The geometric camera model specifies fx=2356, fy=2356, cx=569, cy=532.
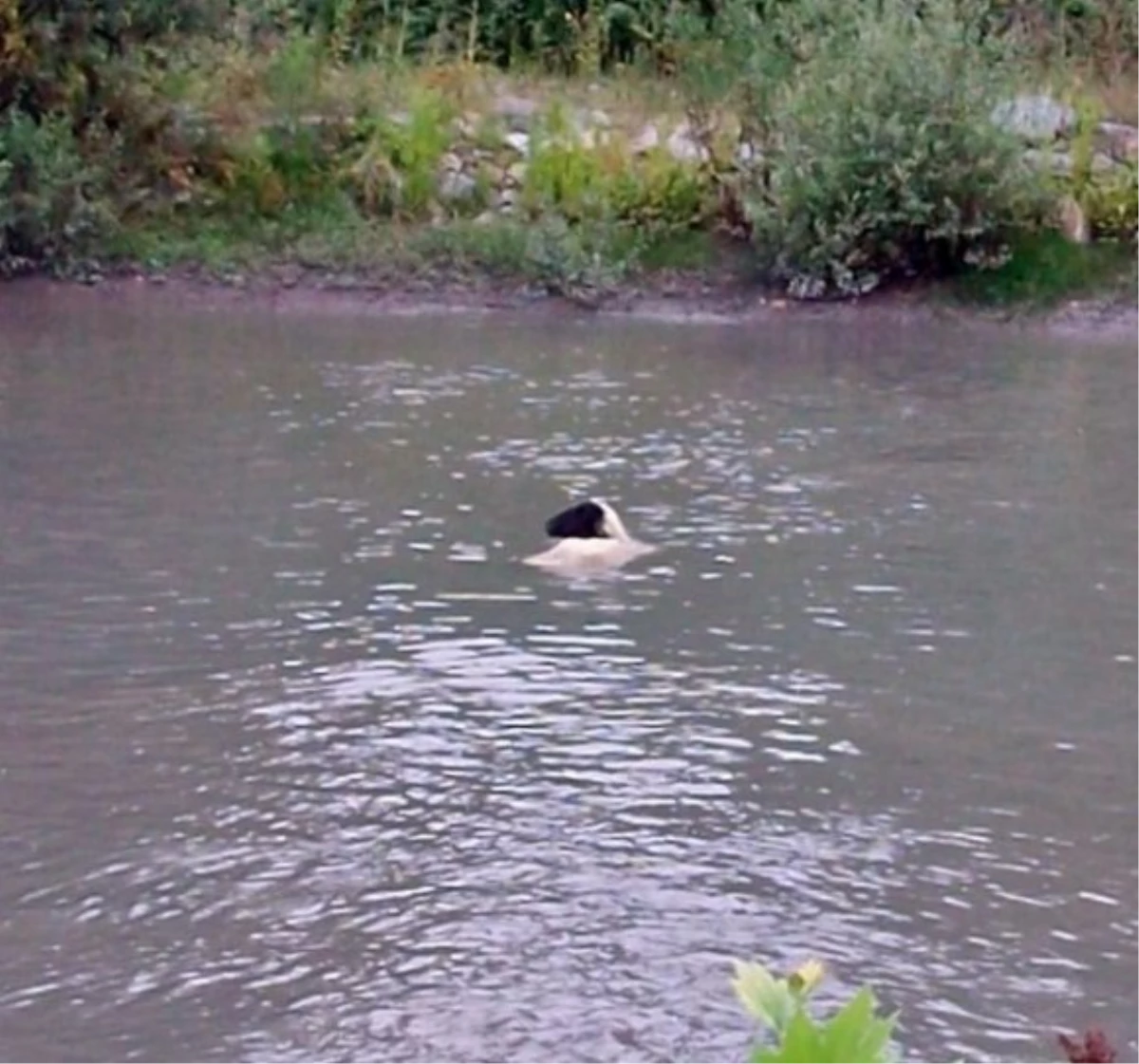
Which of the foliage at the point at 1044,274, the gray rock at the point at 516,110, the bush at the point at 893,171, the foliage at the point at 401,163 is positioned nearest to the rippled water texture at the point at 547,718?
the foliage at the point at 1044,274

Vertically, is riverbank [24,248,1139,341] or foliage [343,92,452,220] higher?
foliage [343,92,452,220]

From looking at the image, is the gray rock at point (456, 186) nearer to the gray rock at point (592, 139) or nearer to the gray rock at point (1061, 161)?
the gray rock at point (592, 139)

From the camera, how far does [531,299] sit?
17453 mm

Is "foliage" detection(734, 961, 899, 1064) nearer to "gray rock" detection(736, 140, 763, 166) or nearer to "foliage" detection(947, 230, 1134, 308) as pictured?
"foliage" detection(947, 230, 1134, 308)

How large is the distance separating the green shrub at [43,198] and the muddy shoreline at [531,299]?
27 centimetres

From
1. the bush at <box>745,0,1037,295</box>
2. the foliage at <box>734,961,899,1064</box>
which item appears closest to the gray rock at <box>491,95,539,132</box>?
the bush at <box>745,0,1037,295</box>

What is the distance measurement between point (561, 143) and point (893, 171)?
118 inches

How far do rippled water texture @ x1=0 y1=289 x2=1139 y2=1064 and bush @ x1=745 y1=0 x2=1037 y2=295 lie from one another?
3366 millimetres

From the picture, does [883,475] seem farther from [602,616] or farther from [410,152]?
[410,152]

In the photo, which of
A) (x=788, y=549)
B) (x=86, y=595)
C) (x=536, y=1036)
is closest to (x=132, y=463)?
(x=86, y=595)

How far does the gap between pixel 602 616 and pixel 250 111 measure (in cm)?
1120

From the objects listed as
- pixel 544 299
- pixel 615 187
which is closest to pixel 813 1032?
pixel 544 299

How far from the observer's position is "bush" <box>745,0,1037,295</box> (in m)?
17.3

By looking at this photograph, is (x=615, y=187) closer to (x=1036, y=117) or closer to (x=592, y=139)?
(x=592, y=139)
